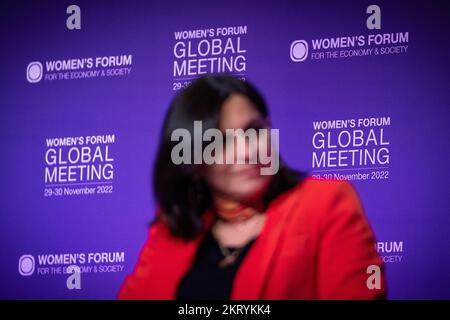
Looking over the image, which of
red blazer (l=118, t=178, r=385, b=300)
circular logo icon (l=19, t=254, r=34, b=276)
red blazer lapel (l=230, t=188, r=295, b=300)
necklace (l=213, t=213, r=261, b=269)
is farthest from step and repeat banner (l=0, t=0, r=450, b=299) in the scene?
necklace (l=213, t=213, r=261, b=269)

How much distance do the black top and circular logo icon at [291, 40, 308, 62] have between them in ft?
2.89

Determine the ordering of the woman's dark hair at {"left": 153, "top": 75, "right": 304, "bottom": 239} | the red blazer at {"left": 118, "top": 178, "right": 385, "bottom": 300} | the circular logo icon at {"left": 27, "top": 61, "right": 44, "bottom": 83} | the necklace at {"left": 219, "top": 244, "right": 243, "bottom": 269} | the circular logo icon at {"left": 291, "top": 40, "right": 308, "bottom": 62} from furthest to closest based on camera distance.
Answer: the circular logo icon at {"left": 27, "top": 61, "right": 44, "bottom": 83} < the circular logo icon at {"left": 291, "top": 40, "right": 308, "bottom": 62} < the woman's dark hair at {"left": 153, "top": 75, "right": 304, "bottom": 239} < the necklace at {"left": 219, "top": 244, "right": 243, "bottom": 269} < the red blazer at {"left": 118, "top": 178, "right": 385, "bottom": 300}

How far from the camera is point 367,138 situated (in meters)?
4.45

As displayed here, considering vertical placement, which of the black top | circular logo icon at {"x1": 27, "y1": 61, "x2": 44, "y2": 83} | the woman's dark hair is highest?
circular logo icon at {"x1": 27, "y1": 61, "x2": 44, "y2": 83}

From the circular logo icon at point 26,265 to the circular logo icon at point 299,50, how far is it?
1.52 m

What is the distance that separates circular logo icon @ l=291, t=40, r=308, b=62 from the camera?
4602 millimetres

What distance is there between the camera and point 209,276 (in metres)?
4.30

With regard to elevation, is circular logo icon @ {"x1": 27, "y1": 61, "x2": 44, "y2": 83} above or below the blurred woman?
above

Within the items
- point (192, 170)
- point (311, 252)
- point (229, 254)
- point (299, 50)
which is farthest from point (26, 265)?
point (299, 50)

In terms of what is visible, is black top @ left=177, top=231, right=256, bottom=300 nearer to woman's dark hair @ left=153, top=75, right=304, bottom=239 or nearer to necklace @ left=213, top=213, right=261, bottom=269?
necklace @ left=213, top=213, right=261, bottom=269

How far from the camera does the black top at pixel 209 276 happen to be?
4.27 metres

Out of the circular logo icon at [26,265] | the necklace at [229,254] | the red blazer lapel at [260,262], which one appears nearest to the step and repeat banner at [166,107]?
the circular logo icon at [26,265]

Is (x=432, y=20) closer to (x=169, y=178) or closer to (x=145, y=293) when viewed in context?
Result: (x=169, y=178)

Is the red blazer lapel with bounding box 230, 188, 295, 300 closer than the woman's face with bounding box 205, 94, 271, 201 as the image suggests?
Yes
